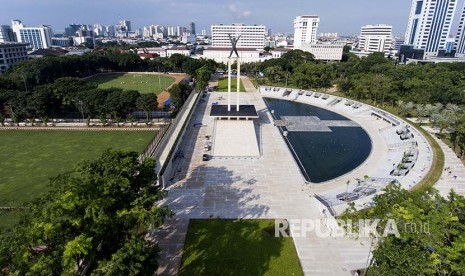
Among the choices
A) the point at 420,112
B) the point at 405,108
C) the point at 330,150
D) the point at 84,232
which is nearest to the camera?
the point at 84,232

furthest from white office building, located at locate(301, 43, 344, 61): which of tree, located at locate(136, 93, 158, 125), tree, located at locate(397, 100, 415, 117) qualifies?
tree, located at locate(136, 93, 158, 125)

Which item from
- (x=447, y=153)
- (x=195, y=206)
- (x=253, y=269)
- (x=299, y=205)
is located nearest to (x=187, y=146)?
(x=195, y=206)

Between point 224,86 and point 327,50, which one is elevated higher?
point 327,50

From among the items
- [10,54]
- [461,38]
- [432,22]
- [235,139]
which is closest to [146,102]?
[235,139]

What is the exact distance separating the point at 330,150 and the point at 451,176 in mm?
15849

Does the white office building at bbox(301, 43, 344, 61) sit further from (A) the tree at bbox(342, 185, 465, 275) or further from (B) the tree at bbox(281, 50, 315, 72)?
(A) the tree at bbox(342, 185, 465, 275)

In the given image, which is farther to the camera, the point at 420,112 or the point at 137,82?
the point at 137,82

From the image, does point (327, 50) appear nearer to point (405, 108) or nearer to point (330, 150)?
point (405, 108)

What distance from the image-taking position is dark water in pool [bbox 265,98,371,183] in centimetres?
3966

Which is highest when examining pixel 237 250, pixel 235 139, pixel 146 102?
pixel 146 102

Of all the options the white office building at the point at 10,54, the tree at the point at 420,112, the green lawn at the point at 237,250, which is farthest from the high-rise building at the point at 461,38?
the white office building at the point at 10,54

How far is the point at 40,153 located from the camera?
42.8 meters

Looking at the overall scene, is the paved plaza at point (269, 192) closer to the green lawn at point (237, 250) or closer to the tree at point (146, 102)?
the green lawn at point (237, 250)

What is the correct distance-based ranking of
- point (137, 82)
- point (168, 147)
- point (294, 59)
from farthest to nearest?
1. point (294, 59)
2. point (137, 82)
3. point (168, 147)
